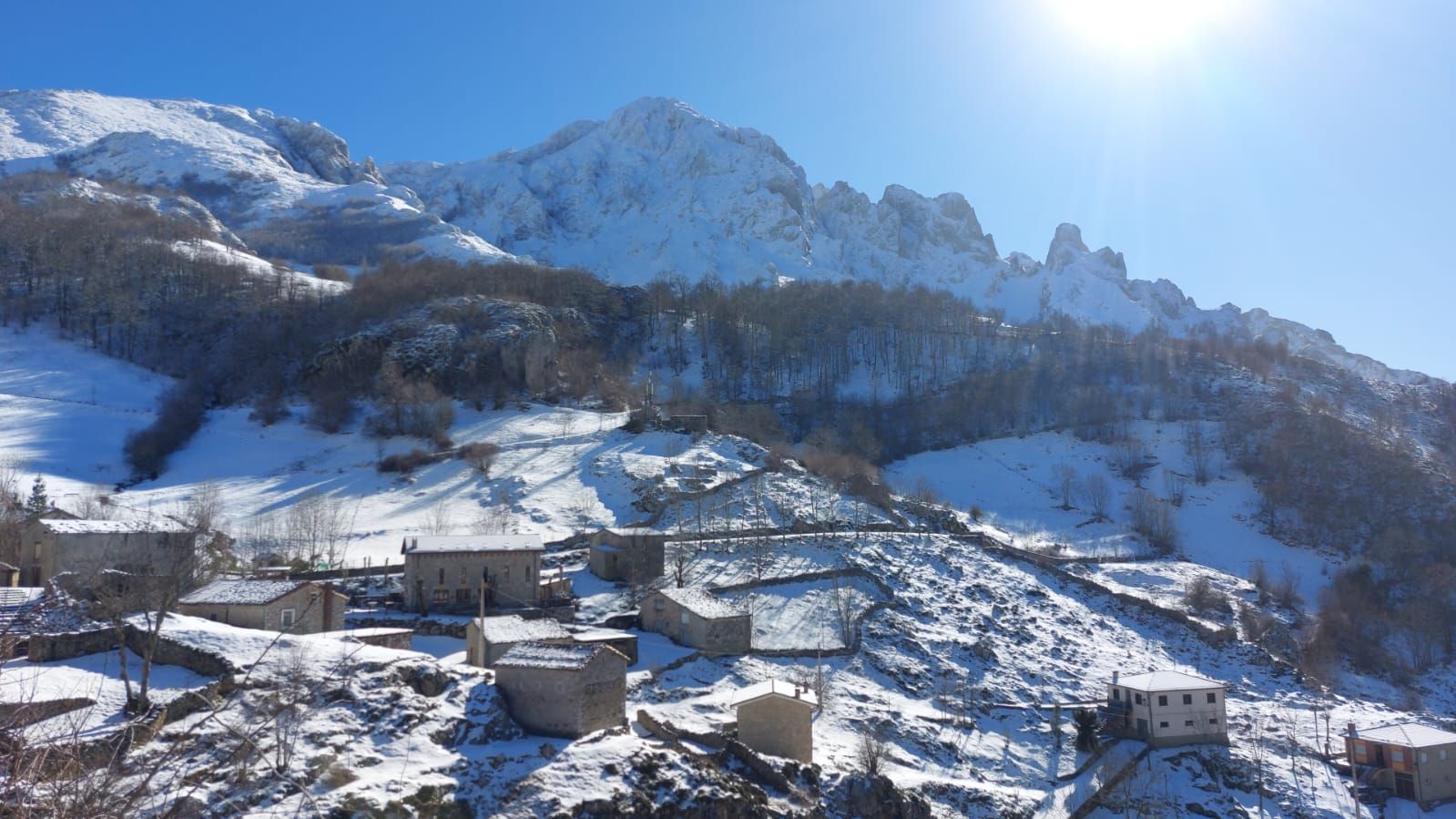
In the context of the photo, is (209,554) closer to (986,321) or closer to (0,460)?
(0,460)

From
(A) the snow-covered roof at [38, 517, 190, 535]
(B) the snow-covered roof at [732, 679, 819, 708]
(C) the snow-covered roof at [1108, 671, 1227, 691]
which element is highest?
(A) the snow-covered roof at [38, 517, 190, 535]

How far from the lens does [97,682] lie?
2031 cm

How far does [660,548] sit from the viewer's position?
42562 millimetres

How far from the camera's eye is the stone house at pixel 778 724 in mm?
25766

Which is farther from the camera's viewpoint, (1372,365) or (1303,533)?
(1372,365)

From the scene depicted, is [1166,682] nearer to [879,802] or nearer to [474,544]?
[879,802]

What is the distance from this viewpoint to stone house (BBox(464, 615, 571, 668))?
28.4m

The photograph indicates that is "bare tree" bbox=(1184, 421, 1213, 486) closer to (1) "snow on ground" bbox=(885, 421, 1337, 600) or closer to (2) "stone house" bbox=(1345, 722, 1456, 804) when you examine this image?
(1) "snow on ground" bbox=(885, 421, 1337, 600)

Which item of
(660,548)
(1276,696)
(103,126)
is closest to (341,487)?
(660,548)

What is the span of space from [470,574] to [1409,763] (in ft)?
112

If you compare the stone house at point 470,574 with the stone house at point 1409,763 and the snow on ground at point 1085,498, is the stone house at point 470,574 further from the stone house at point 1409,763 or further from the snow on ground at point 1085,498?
the snow on ground at point 1085,498

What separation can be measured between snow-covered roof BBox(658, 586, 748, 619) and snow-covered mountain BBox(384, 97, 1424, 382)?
391 feet

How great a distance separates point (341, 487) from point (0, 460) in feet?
55.2

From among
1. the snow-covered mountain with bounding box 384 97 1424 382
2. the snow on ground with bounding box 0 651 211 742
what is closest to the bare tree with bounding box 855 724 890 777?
the snow on ground with bounding box 0 651 211 742
